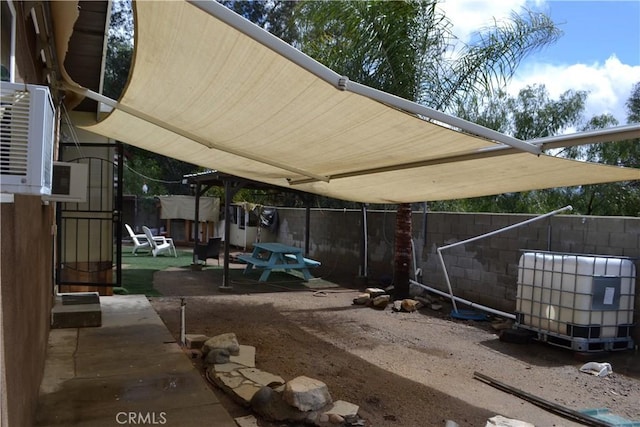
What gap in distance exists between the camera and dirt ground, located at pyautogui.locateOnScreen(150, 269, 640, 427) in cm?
411

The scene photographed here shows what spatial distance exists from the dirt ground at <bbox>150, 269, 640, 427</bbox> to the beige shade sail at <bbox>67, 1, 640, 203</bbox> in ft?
6.42

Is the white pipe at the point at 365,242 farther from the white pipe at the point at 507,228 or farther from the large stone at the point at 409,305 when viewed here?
the large stone at the point at 409,305

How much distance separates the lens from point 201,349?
→ 5.03 meters

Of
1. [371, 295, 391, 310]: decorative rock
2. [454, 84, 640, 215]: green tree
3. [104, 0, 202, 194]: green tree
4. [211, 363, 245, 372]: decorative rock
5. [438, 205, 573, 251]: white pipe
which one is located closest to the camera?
[211, 363, 245, 372]: decorative rock

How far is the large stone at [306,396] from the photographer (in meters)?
3.57

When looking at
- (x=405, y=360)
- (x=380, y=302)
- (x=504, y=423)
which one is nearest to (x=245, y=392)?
(x=504, y=423)

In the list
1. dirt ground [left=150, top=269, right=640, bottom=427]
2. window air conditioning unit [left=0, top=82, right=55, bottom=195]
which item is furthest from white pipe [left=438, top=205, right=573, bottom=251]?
window air conditioning unit [left=0, top=82, right=55, bottom=195]

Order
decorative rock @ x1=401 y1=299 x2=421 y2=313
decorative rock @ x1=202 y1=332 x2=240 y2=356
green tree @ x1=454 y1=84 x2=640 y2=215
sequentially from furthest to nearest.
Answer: green tree @ x1=454 y1=84 x2=640 y2=215, decorative rock @ x1=401 y1=299 x2=421 y2=313, decorative rock @ x1=202 y1=332 x2=240 y2=356

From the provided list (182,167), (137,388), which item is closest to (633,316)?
(137,388)

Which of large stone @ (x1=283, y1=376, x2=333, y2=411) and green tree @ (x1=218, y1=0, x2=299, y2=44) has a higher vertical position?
green tree @ (x1=218, y1=0, x2=299, y2=44)

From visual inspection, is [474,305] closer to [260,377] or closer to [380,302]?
[380,302]

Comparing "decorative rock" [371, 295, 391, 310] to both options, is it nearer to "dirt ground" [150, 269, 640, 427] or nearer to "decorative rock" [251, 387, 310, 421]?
"dirt ground" [150, 269, 640, 427]

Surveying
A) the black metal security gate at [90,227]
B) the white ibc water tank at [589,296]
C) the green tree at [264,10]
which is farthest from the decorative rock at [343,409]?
the green tree at [264,10]

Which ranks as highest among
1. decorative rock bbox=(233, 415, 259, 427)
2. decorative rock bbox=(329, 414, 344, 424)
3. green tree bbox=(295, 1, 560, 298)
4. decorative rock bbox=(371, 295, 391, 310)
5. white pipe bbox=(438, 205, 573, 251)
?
green tree bbox=(295, 1, 560, 298)
